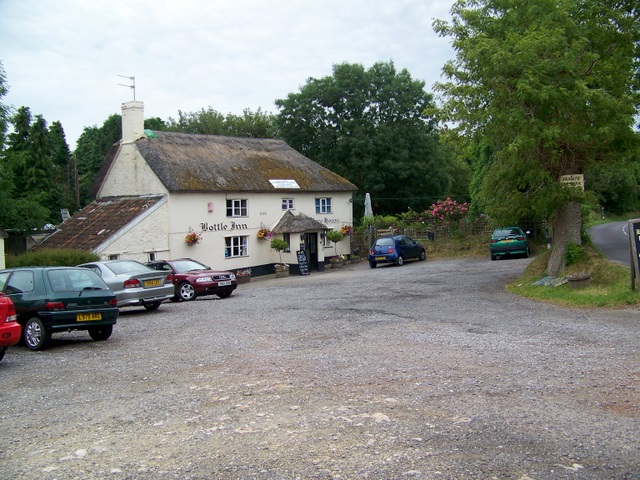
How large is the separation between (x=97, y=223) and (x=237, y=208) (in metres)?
7.98

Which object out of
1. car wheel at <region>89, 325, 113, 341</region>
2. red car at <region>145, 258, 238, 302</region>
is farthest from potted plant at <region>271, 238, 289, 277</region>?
car wheel at <region>89, 325, 113, 341</region>

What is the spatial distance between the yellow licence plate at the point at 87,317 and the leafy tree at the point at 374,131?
4151 centimetres

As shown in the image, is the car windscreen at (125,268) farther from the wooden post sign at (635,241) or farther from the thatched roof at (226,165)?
the thatched roof at (226,165)

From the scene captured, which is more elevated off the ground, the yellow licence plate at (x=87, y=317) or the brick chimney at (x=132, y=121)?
the brick chimney at (x=132, y=121)

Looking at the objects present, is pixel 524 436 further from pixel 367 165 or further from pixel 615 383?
pixel 367 165

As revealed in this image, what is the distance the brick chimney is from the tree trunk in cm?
2376

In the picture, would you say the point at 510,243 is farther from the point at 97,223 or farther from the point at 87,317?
the point at 87,317

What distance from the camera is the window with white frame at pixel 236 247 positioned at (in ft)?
116

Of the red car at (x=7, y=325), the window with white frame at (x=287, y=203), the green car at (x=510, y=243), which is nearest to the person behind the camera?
the red car at (x=7, y=325)

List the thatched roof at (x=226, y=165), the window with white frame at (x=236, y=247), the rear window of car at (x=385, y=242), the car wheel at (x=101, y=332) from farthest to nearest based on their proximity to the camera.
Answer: the window with white frame at (x=236, y=247) → the rear window of car at (x=385, y=242) → the thatched roof at (x=226, y=165) → the car wheel at (x=101, y=332)

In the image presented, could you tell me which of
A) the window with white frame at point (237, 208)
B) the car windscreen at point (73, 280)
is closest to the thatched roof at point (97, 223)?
the window with white frame at point (237, 208)

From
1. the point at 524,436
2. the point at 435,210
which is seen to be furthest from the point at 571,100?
the point at 435,210

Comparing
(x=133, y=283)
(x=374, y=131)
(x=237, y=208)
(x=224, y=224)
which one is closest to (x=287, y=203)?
(x=237, y=208)

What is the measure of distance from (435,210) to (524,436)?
35.5 meters
